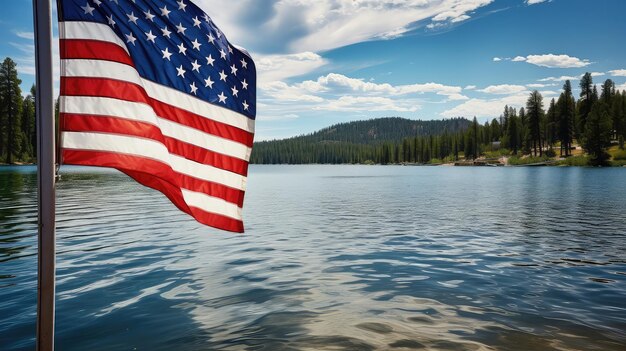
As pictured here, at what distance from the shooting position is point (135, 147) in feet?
16.3

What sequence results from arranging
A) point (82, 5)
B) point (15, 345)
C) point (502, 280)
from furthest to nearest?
point (502, 280) → point (15, 345) → point (82, 5)

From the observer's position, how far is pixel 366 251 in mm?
16750

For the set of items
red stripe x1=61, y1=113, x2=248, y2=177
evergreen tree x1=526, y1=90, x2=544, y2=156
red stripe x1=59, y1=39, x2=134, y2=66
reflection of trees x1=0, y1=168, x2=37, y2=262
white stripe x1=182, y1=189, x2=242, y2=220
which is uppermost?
evergreen tree x1=526, y1=90, x2=544, y2=156

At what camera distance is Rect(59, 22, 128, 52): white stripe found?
4.56 meters

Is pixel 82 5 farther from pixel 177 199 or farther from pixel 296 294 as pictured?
pixel 296 294

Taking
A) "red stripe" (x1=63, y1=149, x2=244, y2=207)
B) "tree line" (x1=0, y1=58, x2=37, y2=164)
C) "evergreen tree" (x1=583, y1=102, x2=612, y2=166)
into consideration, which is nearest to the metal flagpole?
"red stripe" (x1=63, y1=149, x2=244, y2=207)

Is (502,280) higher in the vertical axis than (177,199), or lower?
lower

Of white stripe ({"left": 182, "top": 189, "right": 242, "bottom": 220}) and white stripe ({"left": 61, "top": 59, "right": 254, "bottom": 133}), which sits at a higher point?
white stripe ({"left": 61, "top": 59, "right": 254, "bottom": 133})

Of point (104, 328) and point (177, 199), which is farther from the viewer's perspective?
point (104, 328)

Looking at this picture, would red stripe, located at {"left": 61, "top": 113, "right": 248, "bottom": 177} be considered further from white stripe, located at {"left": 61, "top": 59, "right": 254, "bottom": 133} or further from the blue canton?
the blue canton

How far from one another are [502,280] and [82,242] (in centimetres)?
1692

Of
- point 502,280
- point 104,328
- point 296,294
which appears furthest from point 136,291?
point 502,280

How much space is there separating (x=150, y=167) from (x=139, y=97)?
2.80 feet

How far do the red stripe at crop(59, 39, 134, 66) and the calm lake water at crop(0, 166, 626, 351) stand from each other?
205 inches
